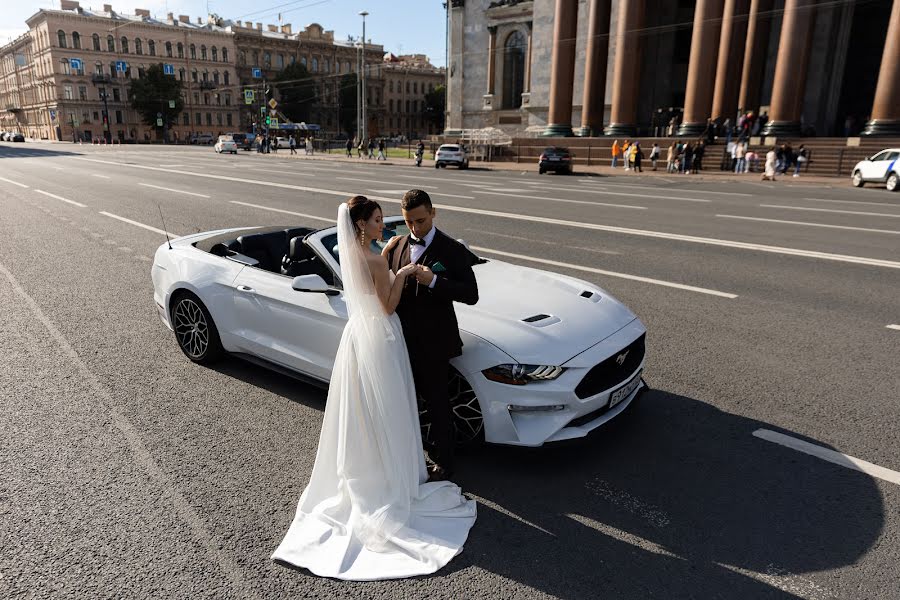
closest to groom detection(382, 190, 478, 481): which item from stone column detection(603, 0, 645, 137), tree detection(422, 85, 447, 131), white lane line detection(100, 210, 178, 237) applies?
white lane line detection(100, 210, 178, 237)

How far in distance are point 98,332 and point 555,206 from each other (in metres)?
12.8

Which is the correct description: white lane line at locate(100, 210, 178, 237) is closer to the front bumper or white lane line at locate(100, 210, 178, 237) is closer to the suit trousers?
the suit trousers

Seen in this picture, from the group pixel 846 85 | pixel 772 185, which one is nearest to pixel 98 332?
pixel 772 185

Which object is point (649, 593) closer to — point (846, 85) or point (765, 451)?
point (765, 451)

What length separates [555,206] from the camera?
16984 mm

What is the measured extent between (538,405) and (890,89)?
1330 inches

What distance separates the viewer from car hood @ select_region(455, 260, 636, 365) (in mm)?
3646

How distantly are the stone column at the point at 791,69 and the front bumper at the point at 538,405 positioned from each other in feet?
112

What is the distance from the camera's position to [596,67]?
41.3m

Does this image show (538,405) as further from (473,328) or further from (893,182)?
(893,182)

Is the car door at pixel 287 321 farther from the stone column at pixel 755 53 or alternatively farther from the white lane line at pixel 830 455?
the stone column at pixel 755 53

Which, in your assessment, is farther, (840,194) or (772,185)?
(772,185)

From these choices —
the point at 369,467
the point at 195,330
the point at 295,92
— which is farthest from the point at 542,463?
the point at 295,92

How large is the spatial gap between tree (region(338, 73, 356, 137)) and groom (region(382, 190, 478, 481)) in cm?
10403
